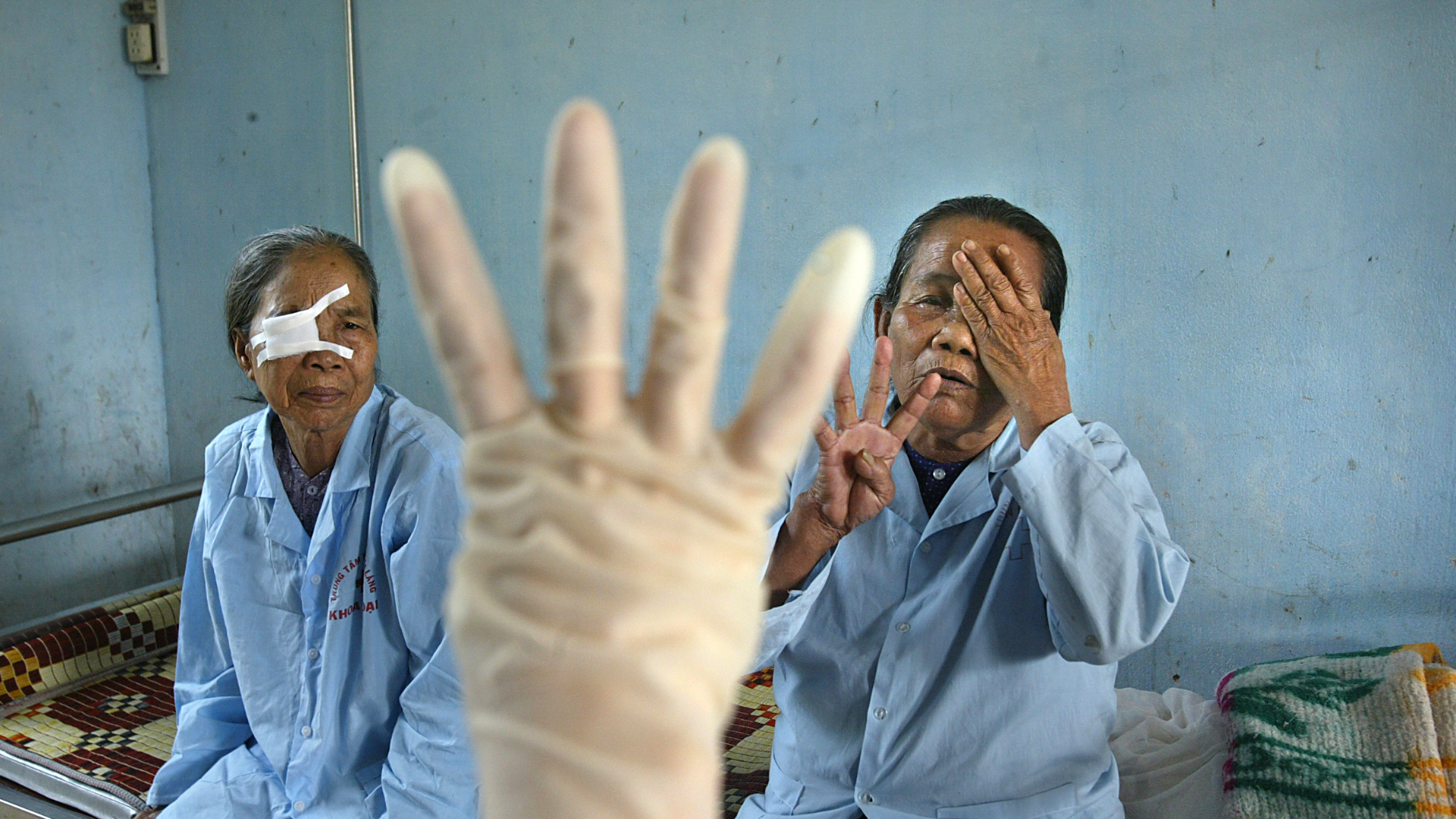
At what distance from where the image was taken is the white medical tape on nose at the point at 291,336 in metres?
1.59

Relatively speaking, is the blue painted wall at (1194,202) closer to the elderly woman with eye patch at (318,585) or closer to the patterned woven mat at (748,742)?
the patterned woven mat at (748,742)

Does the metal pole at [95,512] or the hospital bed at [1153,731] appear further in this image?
the metal pole at [95,512]

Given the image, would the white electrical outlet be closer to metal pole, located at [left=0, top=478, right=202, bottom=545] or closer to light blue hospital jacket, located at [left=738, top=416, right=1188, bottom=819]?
metal pole, located at [left=0, top=478, right=202, bottom=545]

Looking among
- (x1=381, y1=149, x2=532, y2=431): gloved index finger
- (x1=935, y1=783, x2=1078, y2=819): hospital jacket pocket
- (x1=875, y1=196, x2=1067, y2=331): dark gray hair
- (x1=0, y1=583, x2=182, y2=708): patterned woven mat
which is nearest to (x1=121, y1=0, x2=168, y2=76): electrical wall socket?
(x1=0, y1=583, x2=182, y2=708): patterned woven mat

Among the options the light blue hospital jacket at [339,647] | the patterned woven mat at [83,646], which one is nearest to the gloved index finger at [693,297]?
the light blue hospital jacket at [339,647]

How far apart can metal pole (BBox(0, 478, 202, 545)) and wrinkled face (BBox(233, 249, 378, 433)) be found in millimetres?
1269

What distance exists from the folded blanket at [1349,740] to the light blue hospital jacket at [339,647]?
1197 millimetres

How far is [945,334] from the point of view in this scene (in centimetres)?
128

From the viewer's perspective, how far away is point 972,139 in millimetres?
2135

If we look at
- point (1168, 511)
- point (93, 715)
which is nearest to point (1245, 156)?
point (1168, 511)

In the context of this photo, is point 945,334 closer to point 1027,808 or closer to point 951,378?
point 951,378

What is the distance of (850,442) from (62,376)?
287cm

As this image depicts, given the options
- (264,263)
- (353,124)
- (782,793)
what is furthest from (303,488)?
(353,124)

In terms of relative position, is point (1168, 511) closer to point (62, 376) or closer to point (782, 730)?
point (782, 730)
